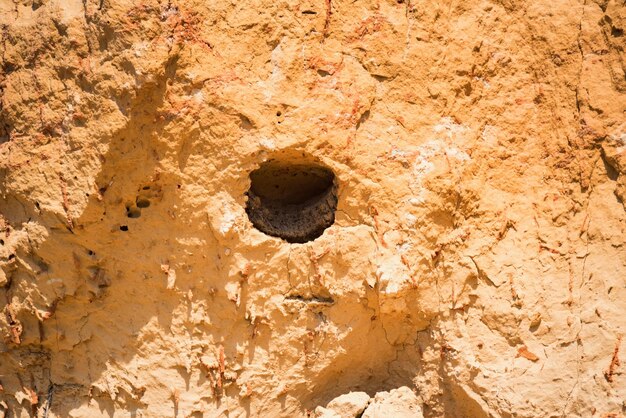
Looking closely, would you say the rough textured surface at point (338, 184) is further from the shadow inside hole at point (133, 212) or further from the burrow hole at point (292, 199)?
the burrow hole at point (292, 199)

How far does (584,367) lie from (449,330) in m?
0.51

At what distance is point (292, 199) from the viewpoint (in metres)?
3.12

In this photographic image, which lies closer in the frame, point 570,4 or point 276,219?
point 570,4

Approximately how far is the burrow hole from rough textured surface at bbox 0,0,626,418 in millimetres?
119

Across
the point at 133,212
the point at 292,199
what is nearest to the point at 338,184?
the point at 292,199

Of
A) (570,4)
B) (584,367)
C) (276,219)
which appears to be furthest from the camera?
(276,219)

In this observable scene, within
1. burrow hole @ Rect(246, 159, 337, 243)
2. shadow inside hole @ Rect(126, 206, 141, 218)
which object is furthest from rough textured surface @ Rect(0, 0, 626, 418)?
burrow hole @ Rect(246, 159, 337, 243)

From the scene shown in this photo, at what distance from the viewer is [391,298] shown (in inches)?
108

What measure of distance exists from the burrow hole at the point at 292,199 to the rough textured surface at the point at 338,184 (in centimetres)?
12

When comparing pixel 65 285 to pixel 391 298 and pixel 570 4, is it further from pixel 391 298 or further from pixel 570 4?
pixel 570 4

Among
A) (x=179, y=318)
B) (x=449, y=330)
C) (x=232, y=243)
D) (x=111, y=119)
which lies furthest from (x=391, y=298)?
(x=111, y=119)

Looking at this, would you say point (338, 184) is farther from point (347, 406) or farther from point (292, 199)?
point (347, 406)

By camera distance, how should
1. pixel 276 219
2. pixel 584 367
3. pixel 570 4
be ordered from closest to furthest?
1. pixel 584 367
2. pixel 570 4
3. pixel 276 219

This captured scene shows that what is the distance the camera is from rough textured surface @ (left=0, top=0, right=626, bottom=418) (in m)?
2.68
